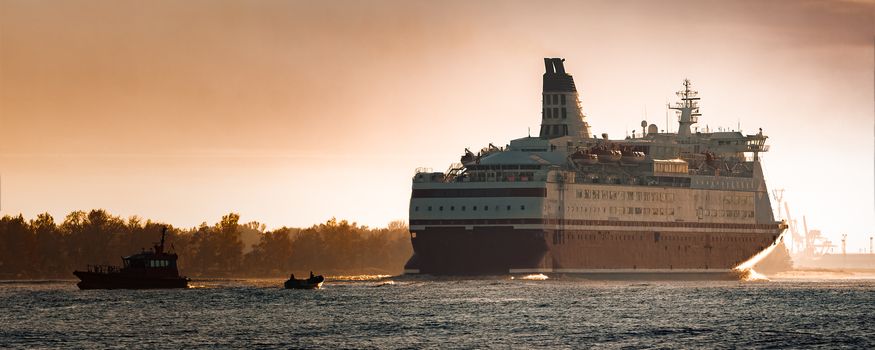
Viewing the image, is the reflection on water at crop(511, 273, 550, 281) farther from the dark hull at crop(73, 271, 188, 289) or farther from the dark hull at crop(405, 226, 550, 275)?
the dark hull at crop(73, 271, 188, 289)

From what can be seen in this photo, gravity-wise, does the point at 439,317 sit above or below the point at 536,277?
below

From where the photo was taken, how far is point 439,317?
133125 millimetres

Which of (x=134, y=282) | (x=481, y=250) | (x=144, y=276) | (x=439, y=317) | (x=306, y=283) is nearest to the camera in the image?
(x=439, y=317)

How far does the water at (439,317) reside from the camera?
113875 millimetres

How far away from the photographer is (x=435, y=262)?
196 m

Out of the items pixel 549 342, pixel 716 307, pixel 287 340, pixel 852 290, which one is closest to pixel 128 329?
pixel 287 340

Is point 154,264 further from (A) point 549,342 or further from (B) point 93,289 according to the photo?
(A) point 549,342

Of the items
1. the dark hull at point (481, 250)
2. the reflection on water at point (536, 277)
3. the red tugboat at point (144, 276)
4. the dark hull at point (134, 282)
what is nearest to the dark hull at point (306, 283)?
the red tugboat at point (144, 276)

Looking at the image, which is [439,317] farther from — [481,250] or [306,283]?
[481,250]

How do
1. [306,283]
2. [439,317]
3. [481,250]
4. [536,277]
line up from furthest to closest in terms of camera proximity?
1. [536,277]
2. [481,250]
3. [306,283]
4. [439,317]

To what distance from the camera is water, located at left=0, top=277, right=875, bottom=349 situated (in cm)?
11388

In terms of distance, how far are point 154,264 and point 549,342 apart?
233 feet

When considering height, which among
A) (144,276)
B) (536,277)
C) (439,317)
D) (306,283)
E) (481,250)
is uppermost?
(481,250)

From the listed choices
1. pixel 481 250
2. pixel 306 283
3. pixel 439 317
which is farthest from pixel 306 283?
pixel 439 317
